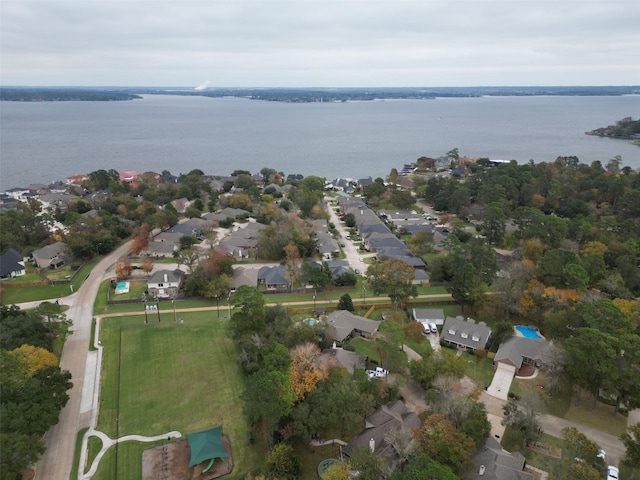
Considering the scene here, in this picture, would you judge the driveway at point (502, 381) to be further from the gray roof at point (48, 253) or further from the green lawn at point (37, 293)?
the gray roof at point (48, 253)

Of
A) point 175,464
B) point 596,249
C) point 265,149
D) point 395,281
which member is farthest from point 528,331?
point 265,149

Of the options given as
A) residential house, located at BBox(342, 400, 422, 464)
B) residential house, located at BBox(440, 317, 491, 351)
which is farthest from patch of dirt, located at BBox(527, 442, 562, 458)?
residential house, located at BBox(440, 317, 491, 351)

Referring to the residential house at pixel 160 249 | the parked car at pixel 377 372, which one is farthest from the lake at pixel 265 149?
the parked car at pixel 377 372

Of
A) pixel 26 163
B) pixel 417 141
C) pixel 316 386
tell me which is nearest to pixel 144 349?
pixel 316 386

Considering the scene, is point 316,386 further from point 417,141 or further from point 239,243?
point 417,141

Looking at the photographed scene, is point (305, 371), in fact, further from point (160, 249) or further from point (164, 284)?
point (160, 249)

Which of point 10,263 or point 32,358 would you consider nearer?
point 32,358

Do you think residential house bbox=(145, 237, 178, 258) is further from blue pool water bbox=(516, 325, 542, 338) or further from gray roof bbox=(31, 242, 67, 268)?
blue pool water bbox=(516, 325, 542, 338)
